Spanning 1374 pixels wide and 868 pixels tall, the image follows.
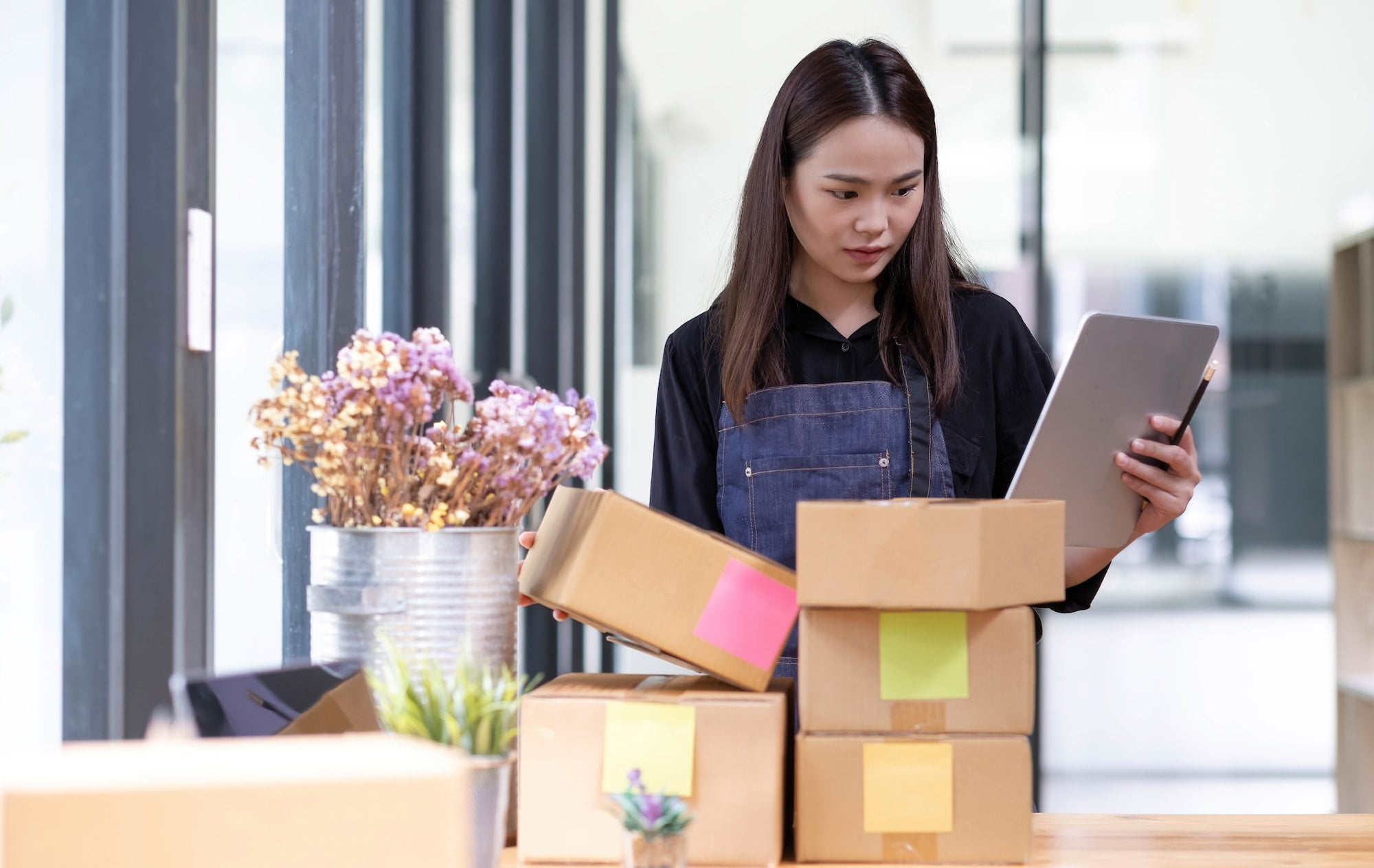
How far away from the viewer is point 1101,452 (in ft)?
4.42

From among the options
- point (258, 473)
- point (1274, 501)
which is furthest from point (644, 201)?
point (258, 473)

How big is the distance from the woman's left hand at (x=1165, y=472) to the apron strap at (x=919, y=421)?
0.80 feet

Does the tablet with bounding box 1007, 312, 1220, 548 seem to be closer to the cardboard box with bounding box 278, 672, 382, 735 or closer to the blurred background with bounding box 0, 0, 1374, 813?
the cardboard box with bounding box 278, 672, 382, 735

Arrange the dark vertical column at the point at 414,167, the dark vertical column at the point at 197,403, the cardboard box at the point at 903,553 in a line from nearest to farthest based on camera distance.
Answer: the cardboard box at the point at 903,553 < the dark vertical column at the point at 197,403 < the dark vertical column at the point at 414,167

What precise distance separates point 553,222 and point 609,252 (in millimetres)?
514

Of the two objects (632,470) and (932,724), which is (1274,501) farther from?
(932,724)

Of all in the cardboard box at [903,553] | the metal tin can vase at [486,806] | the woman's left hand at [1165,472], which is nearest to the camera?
the metal tin can vase at [486,806]

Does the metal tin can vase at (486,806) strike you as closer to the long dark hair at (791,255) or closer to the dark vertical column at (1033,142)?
the long dark hair at (791,255)

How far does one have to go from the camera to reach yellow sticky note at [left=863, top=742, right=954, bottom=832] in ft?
3.33

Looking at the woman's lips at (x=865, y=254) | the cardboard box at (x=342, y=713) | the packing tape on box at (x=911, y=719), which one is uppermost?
the woman's lips at (x=865, y=254)

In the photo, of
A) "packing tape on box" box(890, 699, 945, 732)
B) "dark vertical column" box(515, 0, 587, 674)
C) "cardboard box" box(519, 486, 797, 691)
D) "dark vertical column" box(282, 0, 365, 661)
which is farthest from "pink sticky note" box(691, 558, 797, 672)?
"dark vertical column" box(515, 0, 587, 674)

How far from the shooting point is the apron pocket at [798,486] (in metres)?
1.54

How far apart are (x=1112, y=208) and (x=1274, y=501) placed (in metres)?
0.92

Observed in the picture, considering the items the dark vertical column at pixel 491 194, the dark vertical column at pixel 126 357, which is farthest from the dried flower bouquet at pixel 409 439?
the dark vertical column at pixel 491 194
